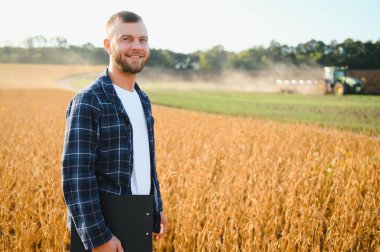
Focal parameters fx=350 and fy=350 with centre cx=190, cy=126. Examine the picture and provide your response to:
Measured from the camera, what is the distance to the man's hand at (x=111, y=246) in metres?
1.67

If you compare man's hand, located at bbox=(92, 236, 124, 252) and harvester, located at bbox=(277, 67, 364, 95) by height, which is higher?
harvester, located at bbox=(277, 67, 364, 95)

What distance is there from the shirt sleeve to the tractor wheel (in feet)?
78.5

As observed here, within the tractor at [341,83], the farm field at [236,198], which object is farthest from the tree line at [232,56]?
the farm field at [236,198]

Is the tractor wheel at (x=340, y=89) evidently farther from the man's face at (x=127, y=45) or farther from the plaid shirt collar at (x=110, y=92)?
the plaid shirt collar at (x=110, y=92)

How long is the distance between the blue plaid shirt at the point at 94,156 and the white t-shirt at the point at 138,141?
74 millimetres

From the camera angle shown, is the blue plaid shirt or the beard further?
the beard

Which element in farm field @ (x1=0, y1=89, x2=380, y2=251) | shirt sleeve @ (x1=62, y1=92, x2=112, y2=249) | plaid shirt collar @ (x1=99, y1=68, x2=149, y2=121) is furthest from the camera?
farm field @ (x1=0, y1=89, x2=380, y2=251)

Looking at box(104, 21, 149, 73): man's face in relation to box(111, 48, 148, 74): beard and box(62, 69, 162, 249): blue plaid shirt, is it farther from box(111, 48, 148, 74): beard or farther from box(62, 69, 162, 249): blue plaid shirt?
box(62, 69, 162, 249): blue plaid shirt

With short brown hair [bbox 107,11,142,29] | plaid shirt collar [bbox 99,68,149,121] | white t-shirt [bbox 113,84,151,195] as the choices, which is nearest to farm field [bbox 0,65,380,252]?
white t-shirt [bbox 113,84,151,195]

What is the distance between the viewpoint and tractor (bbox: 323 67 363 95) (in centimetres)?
2316

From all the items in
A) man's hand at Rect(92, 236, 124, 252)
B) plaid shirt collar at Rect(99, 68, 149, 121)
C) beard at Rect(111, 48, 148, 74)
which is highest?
beard at Rect(111, 48, 148, 74)

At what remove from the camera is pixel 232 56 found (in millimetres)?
78875

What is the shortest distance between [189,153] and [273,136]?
302 centimetres

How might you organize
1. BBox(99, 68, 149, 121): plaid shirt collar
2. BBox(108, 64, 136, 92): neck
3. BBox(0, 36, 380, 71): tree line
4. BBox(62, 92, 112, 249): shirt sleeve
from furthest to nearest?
BBox(0, 36, 380, 71): tree line → BBox(108, 64, 136, 92): neck → BBox(99, 68, 149, 121): plaid shirt collar → BBox(62, 92, 112, 249): shirt sleeve
